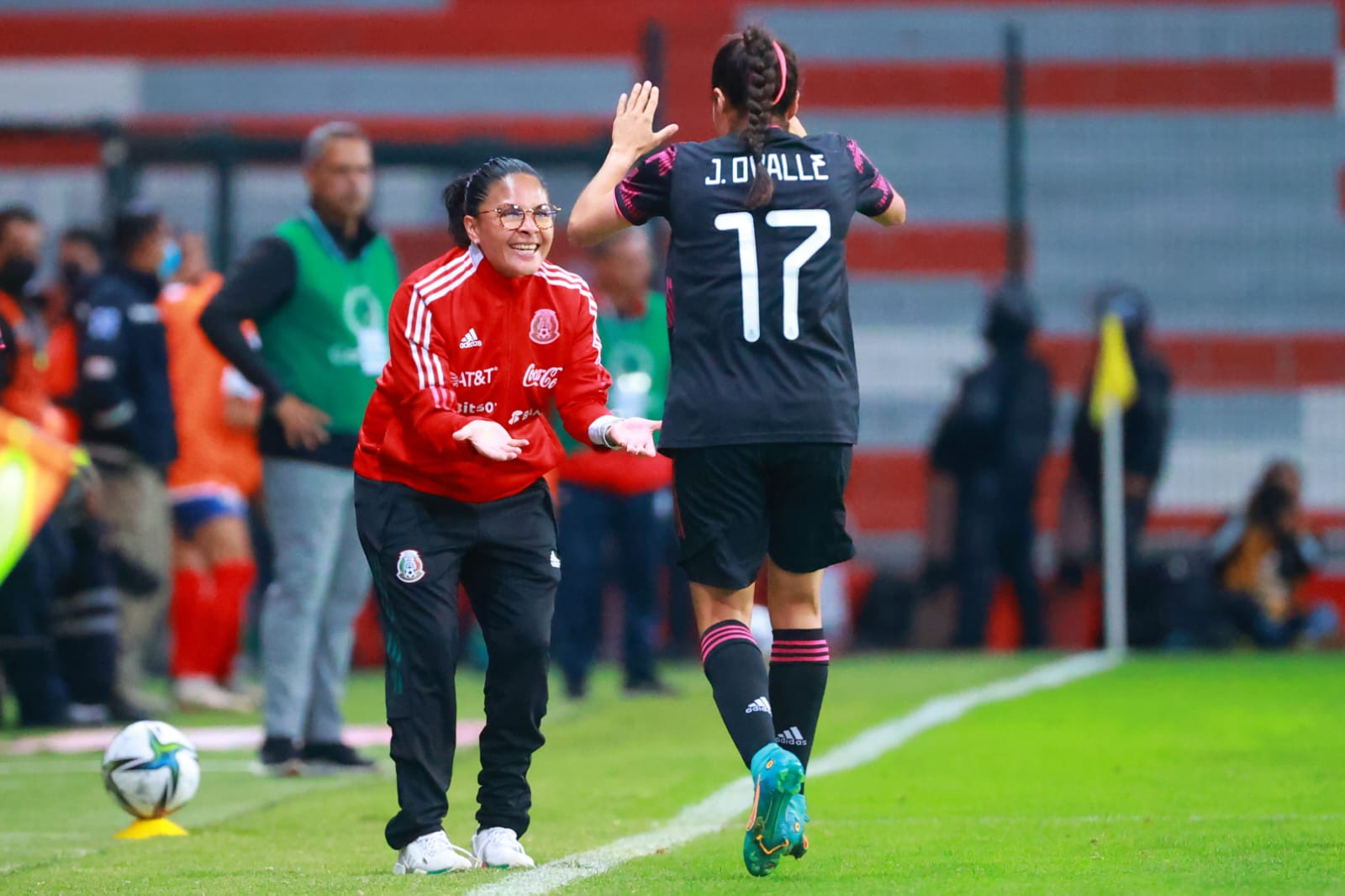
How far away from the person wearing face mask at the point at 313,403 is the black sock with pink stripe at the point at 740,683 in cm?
263

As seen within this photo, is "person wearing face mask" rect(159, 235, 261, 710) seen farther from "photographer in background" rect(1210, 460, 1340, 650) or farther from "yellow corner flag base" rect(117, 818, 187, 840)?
"photographer in background" rect(1210, 460, 1340, 650)

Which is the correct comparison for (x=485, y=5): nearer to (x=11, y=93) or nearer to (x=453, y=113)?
(x=453, y=113)

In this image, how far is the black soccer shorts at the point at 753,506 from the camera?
5020 mm

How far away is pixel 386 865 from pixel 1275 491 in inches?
388

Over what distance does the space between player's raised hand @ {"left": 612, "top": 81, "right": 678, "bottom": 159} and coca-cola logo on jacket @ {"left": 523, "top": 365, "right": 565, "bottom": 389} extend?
0.54 m

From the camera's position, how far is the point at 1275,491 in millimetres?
13875

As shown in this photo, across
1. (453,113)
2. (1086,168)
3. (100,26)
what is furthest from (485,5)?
(1086,168)

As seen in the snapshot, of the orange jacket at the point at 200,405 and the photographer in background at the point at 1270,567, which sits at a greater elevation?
the orange jacket at the point at 200,405

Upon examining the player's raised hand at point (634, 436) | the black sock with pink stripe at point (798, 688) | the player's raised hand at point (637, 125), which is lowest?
the black sock with pink stripe at point (798, 688)

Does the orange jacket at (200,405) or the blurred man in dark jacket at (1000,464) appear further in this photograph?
the blurred man in dark jacket at (1000,464)

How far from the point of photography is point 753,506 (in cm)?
507

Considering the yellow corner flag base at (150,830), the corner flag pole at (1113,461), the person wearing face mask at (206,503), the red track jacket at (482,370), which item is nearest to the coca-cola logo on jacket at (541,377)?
the red track jacket at (482,370)

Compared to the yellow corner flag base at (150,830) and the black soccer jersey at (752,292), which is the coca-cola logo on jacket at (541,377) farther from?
the yellow corner flag base at (150,830)

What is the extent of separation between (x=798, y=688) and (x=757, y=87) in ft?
4.65
